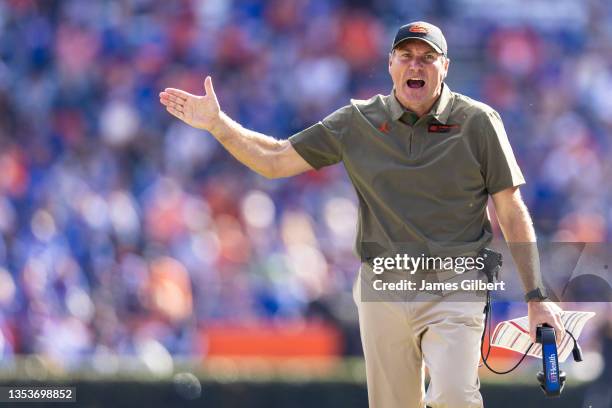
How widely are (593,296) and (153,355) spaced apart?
549cm

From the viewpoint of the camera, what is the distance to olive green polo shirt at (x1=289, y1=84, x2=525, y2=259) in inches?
236

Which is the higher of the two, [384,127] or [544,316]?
[384,127]

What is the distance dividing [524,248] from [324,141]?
43.6 inches

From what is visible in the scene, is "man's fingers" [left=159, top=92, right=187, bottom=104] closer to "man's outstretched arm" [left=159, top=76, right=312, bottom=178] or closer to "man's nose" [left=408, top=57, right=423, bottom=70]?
"man's outstretched arm" [left=159, top=76, right=312, bottom=178]

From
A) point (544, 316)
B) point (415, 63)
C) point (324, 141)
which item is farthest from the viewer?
point (324, 141)

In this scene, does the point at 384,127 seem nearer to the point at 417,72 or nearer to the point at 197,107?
the point at 417,72

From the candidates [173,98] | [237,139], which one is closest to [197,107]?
[173,98]

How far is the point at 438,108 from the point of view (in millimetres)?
6090

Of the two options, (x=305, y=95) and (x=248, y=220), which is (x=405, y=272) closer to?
(x=248, y=220)

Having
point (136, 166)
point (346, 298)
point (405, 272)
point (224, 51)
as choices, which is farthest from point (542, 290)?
point (224, 51)

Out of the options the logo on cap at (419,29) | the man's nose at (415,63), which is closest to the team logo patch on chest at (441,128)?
the man's nose at (415,63)

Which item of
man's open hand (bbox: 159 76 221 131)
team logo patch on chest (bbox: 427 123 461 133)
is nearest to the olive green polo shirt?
team logo patch on chest (bbox: 427 123 461 133)

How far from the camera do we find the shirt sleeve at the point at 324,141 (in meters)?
6.32

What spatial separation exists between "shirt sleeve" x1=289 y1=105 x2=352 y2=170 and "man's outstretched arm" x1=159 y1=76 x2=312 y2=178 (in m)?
0.05
